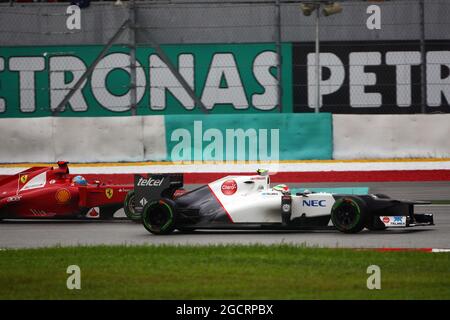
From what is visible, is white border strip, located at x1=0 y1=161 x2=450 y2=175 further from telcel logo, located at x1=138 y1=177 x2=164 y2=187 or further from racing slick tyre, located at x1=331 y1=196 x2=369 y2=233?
racing slick tyre, located at x1=331 y1=196 x2=369 y2=233

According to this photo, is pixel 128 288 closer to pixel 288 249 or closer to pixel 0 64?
pixel 288 249

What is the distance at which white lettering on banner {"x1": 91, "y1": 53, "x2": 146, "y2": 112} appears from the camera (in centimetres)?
2208

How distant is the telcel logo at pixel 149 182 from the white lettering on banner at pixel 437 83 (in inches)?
359

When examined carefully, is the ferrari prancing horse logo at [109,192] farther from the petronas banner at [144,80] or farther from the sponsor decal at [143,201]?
the petronas banner at [144,80]

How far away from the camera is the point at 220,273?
33.5 ft

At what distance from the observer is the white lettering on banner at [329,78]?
2216cm

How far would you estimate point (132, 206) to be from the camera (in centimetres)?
1514

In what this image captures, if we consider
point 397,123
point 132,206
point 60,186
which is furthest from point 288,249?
point 397,123

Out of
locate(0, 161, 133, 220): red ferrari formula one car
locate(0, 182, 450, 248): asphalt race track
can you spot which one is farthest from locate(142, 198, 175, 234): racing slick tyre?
locate(0, 161, 133, 220): red ferrari formula one car

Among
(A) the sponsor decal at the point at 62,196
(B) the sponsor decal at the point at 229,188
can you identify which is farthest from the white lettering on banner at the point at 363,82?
(B) the sponsor decal at the point at 229,188

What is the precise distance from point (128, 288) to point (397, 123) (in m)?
12.3

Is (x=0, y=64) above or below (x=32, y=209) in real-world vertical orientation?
above

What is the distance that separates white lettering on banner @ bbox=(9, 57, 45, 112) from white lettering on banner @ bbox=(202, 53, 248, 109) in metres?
3.23
